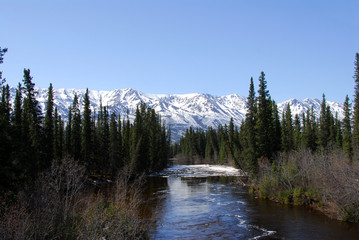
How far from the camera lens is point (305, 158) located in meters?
38.1

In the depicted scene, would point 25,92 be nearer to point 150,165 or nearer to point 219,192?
point 219,192

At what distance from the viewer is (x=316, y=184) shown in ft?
112

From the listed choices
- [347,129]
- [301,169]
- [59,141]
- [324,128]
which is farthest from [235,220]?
[324,128]

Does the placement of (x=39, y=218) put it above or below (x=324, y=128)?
below

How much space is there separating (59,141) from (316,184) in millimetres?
55270

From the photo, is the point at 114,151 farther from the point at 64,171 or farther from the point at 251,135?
the point at 64,171

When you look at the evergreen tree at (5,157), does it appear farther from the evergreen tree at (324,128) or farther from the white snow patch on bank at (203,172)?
the evergreen tree at (324,128)

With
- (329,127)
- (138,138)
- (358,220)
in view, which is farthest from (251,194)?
(329,127)

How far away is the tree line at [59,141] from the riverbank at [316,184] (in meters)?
18.2

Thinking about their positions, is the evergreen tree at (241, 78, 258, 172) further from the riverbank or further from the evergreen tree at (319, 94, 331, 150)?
the evergreen tree at (319, 94, 331, 150)

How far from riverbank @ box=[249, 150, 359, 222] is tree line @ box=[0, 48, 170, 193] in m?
18.2

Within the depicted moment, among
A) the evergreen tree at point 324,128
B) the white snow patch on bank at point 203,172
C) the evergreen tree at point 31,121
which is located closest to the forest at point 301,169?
the evergreen tree at point 324,128

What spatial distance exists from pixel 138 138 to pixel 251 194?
4633 centimetres

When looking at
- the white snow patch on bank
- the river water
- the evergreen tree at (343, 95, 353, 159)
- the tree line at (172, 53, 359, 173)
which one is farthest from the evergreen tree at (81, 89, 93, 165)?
the evergreen tree at (343, 95, 353, 159)
